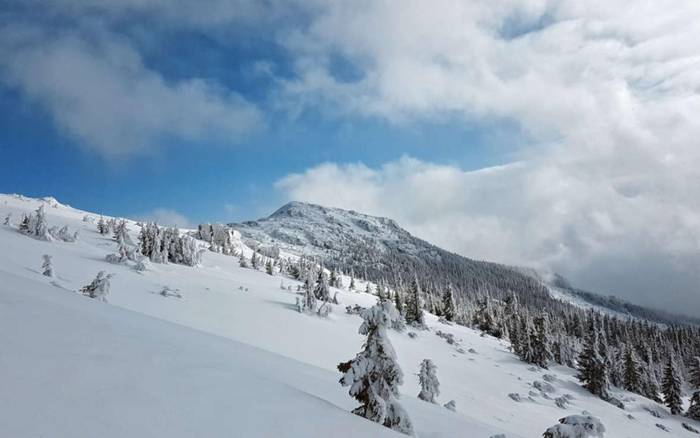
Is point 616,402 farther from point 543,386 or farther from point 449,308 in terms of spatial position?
point 449,308

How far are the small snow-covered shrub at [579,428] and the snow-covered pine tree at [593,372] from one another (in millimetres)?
64702

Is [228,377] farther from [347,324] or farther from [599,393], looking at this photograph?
[599,393]

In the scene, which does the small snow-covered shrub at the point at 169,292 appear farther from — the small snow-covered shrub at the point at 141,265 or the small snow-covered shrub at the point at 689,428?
the small snow-covered shrub at the point at 689,428

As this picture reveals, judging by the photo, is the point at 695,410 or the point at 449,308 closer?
the point at 695,410

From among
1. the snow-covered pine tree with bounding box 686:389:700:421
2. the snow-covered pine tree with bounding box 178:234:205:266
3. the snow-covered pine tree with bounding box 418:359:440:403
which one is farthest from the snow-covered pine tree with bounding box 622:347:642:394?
the snow-covered pine tree with bounding box 178:234:205:266

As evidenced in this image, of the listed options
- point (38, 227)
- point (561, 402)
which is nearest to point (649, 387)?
point (561, 402)

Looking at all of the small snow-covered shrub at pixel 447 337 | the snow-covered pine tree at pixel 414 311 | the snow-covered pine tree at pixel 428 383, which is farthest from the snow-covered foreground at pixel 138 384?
the snow-covered pine tree at pixel 414 311

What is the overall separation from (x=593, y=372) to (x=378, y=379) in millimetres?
72266

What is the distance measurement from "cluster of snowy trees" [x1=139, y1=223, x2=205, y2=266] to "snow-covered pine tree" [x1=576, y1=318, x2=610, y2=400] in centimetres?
7946

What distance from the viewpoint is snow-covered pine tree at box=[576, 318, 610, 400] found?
224 feet

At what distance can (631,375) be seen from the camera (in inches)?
3238

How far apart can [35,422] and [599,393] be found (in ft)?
269

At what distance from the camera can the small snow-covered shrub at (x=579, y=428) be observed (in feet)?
50.8

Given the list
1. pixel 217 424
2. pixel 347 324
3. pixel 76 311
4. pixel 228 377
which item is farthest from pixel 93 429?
pixel 347 324
